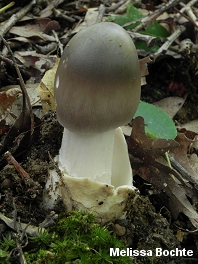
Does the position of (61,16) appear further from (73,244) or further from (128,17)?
(73,244)

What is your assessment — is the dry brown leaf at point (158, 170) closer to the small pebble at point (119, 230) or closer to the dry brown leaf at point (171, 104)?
the small pebble at point (119, 230)

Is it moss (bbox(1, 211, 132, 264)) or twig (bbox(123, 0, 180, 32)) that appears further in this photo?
twig (bbox(123, 0, 180, 32))

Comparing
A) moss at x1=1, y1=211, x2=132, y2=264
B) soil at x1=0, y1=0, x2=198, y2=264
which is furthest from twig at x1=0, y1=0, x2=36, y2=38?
moss at x1=1, y1=211, x2=132, y2=264

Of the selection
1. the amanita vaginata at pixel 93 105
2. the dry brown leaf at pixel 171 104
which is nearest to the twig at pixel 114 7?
the dry brown leaf at pixel 171 104

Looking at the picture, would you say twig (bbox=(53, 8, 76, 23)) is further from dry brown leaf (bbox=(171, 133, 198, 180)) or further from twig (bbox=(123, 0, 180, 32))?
dry brown leaf (bbox=(171, 133, 198, 180))

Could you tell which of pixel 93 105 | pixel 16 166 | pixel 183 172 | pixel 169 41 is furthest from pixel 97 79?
pixel 169 41

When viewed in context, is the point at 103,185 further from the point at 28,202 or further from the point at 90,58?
the point at 90,58
